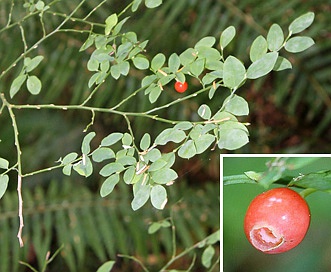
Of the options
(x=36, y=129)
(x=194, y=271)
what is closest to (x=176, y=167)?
(x=194, y=271)

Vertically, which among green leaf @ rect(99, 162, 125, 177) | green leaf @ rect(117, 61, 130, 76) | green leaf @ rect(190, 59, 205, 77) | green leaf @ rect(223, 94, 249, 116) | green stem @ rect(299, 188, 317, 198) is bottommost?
green stem @ rect(299, 188, 317, 198)

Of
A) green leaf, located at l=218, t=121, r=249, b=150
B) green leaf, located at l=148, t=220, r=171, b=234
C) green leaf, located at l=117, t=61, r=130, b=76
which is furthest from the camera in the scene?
green leaf, located at l=148, t=220, r=171, b=234

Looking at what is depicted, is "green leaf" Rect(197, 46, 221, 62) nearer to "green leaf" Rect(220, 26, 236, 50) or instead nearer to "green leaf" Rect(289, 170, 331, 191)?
"green leaf" Rect(220, 26, 236, 50)

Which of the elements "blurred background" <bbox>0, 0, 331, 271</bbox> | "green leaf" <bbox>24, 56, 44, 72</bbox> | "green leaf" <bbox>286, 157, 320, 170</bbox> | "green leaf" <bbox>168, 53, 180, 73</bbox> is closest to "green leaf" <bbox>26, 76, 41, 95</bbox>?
"green leaf" <bbox>24, 56, 44, 72</bbox>

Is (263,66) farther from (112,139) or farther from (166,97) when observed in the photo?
(166,97)

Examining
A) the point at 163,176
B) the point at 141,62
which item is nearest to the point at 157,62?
the point at 141,62

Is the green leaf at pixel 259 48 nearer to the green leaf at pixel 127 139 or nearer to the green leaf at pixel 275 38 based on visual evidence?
the green leaf at pixel 275 38

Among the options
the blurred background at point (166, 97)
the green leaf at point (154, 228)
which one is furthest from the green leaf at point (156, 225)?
the blurred background at point (166, 97)
